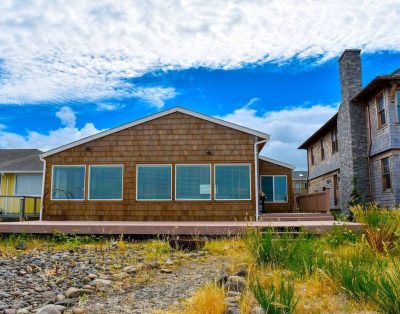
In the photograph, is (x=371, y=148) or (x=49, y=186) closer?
(x=49, y=186)

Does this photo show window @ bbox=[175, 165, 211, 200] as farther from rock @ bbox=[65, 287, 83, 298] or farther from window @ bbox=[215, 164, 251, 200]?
rock @ bbox=[65, 287, 83, 298]

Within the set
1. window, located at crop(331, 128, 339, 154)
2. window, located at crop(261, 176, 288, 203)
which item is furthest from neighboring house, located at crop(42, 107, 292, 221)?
window, located at crop(331, 128, 339, 154)

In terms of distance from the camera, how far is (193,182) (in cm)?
1388

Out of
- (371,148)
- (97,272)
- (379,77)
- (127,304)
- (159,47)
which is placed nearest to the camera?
(127,304)

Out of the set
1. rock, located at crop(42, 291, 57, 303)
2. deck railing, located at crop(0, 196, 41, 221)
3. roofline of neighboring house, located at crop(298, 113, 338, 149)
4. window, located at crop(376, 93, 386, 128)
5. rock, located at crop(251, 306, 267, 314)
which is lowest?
rock, located at crop(42, 291, 57, 303)

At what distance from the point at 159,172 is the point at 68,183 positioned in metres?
3.32

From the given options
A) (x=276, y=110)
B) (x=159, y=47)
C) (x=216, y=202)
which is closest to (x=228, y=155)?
(x=216, y=202)

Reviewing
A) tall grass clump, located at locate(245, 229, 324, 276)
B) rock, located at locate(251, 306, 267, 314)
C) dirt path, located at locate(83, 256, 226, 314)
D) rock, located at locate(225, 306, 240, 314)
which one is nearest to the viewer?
rock, located at locate(251, 306, 267, 314)

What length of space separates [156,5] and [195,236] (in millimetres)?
5821

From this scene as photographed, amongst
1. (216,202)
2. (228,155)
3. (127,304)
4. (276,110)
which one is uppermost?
(276,110)

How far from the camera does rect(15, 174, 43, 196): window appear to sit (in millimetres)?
19812

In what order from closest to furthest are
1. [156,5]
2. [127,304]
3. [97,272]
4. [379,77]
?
[127,304], [97,272], [156,5], [379,77]

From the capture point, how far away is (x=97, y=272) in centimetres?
679

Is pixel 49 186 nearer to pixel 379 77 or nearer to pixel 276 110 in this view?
pixel 379 77
